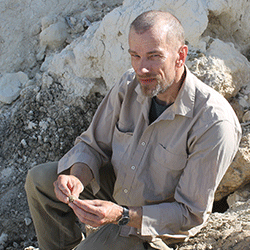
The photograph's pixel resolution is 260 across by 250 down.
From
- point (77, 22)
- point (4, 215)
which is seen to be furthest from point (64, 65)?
point (4, 215)

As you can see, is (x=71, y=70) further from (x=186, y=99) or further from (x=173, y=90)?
(x=186, y=99)

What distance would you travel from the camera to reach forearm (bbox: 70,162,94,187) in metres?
2.17

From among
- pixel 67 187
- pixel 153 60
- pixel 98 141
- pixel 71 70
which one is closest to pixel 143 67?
pixel 153 60

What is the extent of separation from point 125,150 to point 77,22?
2.29 meters

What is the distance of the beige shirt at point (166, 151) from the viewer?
1.90 meters

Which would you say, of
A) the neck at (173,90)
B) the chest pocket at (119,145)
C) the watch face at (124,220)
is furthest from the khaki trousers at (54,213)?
the neck at (173,90)

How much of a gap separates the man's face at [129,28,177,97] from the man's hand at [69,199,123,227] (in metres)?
0.67

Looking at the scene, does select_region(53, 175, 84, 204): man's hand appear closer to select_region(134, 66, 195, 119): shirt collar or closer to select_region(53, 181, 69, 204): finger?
select_region(53, 181, 69, 204): finger

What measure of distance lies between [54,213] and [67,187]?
428 millimetres

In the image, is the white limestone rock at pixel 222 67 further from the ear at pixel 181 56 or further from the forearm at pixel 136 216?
the forearm at pixel 136 216

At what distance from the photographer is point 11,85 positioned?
12.5 ft

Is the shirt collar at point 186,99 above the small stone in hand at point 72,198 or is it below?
above

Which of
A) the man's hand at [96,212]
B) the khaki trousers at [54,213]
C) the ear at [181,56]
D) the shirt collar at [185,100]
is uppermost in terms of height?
the ear at [181,56]

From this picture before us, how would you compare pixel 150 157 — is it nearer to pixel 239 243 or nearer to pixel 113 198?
pixel 113 198
